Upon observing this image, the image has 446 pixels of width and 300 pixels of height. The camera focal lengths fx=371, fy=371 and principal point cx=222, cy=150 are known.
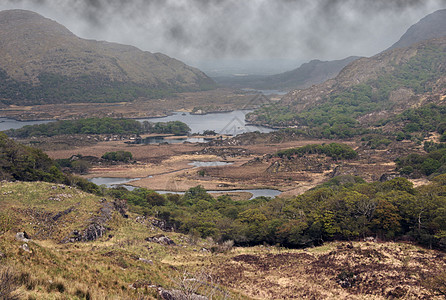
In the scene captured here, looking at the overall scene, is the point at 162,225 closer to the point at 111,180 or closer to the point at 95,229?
the point at 95,229

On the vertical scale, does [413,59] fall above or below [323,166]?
above

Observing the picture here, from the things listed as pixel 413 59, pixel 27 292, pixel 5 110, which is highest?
pixel 413 59

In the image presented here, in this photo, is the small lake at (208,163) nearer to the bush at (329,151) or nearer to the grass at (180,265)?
the bush at (329,151)

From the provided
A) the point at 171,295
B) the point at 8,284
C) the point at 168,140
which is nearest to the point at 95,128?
the point at 168,140

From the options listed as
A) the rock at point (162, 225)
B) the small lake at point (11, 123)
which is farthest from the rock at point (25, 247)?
the small lake at point (11, 123)

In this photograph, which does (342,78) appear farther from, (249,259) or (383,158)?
(249,259)

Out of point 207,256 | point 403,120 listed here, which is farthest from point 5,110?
point 207,256

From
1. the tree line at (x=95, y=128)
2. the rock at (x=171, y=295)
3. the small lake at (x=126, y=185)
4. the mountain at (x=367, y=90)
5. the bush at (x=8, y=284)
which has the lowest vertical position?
the small lake at (x=126, y=185)

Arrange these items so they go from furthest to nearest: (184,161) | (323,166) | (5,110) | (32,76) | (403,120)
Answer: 1. (32,76)
2. (5,110)
3. (403,120)
4. (184,161)
5. (323,166)
